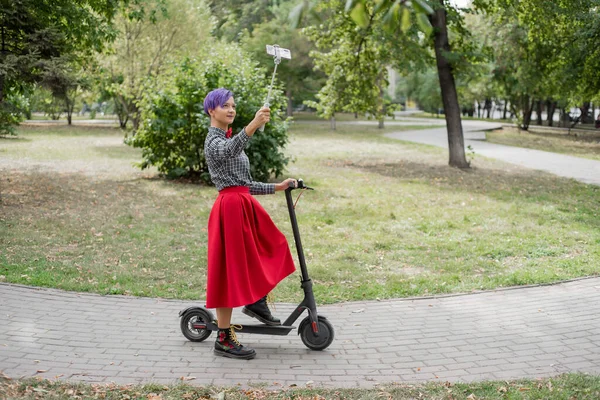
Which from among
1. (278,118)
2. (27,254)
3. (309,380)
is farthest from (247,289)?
(278,118)

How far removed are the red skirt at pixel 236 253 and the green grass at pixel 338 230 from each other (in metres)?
1.79

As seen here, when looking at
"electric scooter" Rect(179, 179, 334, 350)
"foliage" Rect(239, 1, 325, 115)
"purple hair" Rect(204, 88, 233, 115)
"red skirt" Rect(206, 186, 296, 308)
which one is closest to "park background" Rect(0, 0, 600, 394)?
"purple hair" Rect(204, 88, 233, 115)

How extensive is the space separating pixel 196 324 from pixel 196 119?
9.22 m

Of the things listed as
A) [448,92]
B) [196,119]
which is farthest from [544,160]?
[196,119]

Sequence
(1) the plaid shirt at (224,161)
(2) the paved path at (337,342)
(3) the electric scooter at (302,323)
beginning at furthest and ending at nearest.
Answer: (3) the electric scooter at (302,323) < (1) the plaid shirt at (224,161) < (2) the paved path at (337,342)

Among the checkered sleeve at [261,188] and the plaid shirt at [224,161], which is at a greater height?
the plaid shirt at [224,161]

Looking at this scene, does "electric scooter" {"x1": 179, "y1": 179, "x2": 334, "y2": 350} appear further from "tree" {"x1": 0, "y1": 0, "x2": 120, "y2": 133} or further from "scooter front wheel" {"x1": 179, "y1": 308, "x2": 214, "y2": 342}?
"tree" {"x1": 0, "y1": 0, "x2": 120, "y2": 133}

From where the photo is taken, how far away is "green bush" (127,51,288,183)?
46.6ft

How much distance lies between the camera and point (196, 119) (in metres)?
14.0

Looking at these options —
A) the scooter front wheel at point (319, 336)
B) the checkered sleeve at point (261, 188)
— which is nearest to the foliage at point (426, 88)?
the checkered sleeve at point (261, 188)

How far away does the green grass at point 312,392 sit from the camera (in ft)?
13.8

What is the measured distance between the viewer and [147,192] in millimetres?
13445

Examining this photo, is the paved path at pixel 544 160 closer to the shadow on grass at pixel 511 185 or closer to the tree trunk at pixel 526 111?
the shadow on grass at pixel 511 185

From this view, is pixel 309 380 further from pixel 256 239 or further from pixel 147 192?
pixel 147 192
